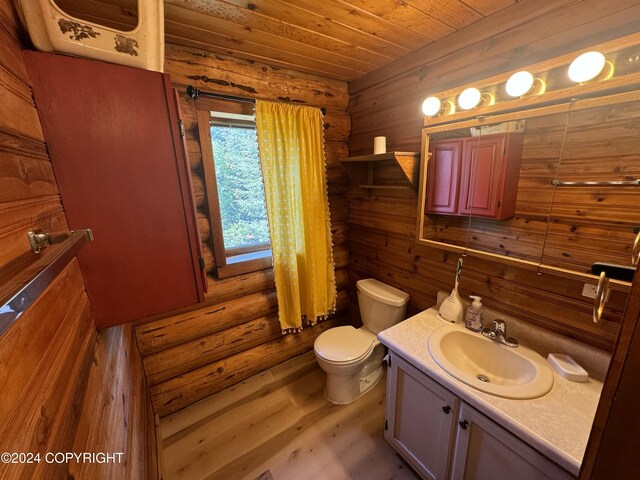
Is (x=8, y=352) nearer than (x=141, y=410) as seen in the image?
Yes

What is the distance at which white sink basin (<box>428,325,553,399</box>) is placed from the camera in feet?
3.40

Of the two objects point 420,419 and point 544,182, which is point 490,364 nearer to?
point 420,419

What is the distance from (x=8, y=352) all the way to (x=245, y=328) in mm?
1724

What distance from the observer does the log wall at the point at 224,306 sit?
1.64 metres

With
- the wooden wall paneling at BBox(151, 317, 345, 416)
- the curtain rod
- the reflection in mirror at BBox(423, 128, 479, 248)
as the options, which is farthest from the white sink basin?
the curtain rod

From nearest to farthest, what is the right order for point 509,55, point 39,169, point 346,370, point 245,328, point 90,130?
point 39,169 < point 90,130 < point 509,55 < point 346,370 < point 245,328

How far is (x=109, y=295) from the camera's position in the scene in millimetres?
913

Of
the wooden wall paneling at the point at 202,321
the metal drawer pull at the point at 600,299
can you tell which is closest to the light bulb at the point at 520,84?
the metal drawer pull at the point at 600,299

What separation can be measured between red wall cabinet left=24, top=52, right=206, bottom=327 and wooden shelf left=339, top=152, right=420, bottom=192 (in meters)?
1.21

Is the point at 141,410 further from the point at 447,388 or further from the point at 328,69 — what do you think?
the point at 328,69

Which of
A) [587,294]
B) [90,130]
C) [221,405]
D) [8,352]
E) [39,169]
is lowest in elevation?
[221,405]

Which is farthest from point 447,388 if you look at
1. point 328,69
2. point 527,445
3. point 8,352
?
point 328,69

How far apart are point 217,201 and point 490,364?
1865mm

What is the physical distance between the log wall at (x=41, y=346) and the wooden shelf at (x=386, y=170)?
154 centimetres
